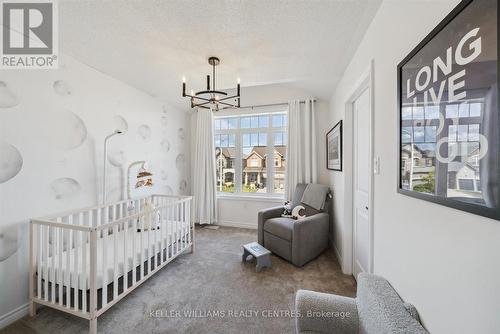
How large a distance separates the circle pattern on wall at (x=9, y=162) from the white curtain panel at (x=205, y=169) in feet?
8.13

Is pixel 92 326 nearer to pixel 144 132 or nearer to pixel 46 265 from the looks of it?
pixel 46 265

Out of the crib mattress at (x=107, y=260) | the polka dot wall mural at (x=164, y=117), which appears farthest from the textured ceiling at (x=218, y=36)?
the crib mattress at (x=107, y=260)

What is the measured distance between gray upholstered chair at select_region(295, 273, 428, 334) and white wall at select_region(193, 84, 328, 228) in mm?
2468

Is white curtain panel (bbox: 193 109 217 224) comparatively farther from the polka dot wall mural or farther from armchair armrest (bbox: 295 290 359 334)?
armchair armrest (bbox: 295 290 359 334)

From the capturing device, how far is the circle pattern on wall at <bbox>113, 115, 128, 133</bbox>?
8.54 ft

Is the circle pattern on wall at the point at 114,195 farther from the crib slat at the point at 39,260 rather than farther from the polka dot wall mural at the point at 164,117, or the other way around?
the polka dot wall mural at the point at 164,117

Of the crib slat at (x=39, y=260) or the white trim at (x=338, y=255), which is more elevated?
the crib slat at (x=39, y=260)

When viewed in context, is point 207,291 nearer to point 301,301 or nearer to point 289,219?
point 301,301

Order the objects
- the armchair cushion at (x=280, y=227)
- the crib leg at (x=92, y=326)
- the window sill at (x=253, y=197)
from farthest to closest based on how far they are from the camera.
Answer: the window sill at (x=253, y=197) → the armchair cushion at (x=280, y=227) → the crib leg at (x=92, y=326)

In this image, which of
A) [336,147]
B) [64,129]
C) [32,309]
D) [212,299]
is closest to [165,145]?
[64,129]

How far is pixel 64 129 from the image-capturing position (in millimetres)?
2016

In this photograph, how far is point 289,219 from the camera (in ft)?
9.31

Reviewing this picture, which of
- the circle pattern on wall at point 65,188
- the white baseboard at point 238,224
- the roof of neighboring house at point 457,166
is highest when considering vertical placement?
the roof of neighboring house at point 457,166

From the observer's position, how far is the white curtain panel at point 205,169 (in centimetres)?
394
